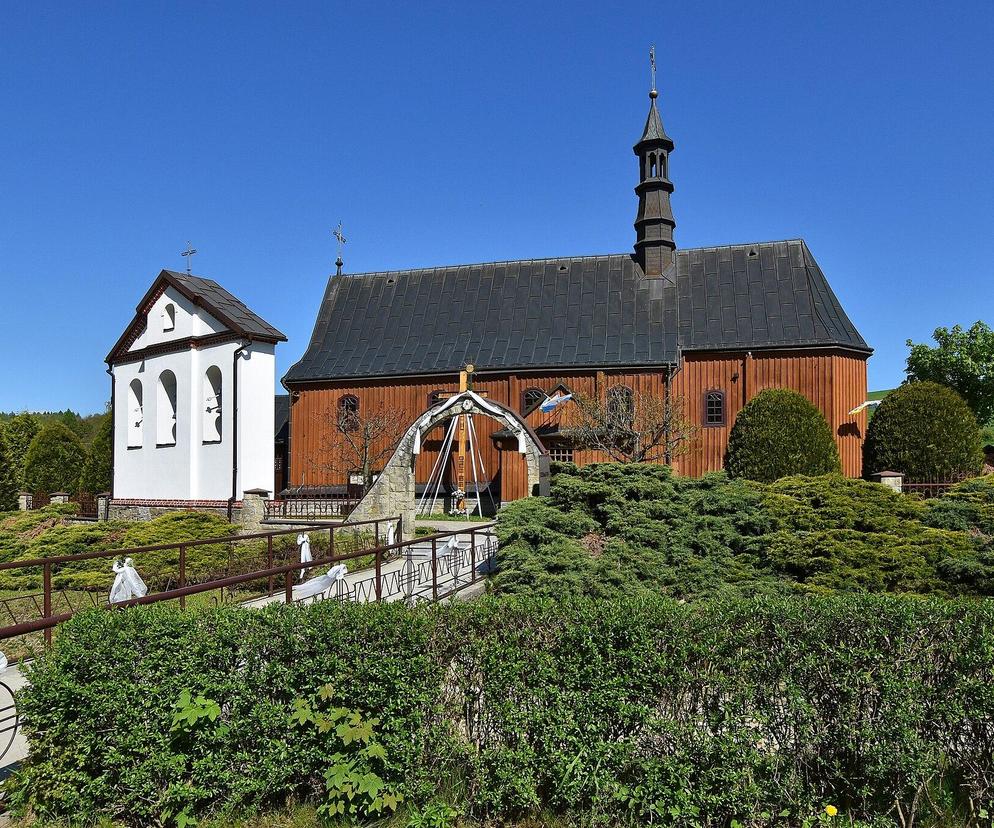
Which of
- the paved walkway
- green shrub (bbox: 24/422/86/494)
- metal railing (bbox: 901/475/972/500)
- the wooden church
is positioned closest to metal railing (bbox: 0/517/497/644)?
the paved walkway

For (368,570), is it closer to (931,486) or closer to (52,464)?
(931,486)

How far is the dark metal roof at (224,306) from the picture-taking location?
22.0m

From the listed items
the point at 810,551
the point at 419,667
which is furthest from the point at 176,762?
the point at 810,551

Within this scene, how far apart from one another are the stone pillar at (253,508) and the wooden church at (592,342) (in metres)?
5.24

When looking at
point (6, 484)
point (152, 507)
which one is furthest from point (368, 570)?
point (6, 484)

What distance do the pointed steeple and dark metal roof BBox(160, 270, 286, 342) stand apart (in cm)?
1272

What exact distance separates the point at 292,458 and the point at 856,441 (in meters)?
18.9

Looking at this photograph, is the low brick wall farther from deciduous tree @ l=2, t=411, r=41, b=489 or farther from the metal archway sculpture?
deciduous tree @ l=2, t=411, r=41, b=489

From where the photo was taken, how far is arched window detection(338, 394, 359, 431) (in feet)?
82.2

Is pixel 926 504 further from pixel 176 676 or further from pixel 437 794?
pixel 176 676

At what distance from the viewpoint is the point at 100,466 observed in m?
27.6

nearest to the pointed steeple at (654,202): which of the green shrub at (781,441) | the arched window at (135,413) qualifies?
the green shrub at (781,441)

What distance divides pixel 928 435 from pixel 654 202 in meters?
11.9

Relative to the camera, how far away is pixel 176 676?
159 inches
